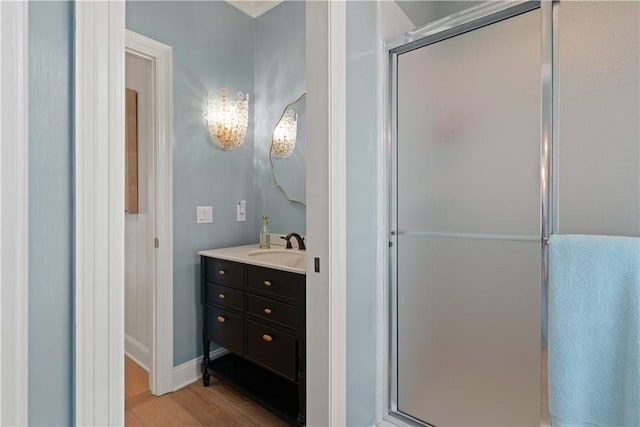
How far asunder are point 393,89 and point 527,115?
599mm

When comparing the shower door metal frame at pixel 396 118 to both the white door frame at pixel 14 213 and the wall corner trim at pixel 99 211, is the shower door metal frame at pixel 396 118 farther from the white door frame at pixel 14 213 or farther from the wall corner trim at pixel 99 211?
the white door frame at pixel 14 213

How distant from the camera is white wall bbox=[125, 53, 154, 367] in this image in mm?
2354

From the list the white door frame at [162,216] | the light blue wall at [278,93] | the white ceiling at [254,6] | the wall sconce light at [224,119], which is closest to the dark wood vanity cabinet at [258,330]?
the white door frame at [162,216]

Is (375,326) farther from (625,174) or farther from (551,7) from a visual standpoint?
(551,7)

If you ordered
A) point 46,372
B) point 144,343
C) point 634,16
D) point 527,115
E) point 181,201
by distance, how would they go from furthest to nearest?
point 144,343 → point 181,201 → point 527,115 → point 634,16 → point 46,372

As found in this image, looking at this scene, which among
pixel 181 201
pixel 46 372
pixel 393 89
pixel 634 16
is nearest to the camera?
pixel 46 372

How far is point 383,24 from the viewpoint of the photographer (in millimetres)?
1663

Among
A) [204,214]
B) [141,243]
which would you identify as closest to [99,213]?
[204,214]

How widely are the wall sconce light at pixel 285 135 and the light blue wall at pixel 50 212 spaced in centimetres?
184

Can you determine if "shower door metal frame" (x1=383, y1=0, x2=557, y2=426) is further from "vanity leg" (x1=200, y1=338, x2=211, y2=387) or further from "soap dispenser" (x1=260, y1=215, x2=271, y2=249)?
"vanity leg" (x1=200, y1=338, x2=211, y2=387)

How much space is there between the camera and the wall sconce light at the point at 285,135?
2473 millimetres

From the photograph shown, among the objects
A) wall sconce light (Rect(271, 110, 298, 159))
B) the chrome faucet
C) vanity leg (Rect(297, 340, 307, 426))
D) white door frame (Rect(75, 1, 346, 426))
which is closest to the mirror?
wall sconce light (Rect(271, 110, 298, 159))

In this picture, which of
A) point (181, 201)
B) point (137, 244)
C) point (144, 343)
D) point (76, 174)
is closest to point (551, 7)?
point (76, 174)

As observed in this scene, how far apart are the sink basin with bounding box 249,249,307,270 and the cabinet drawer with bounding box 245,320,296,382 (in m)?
0.44
